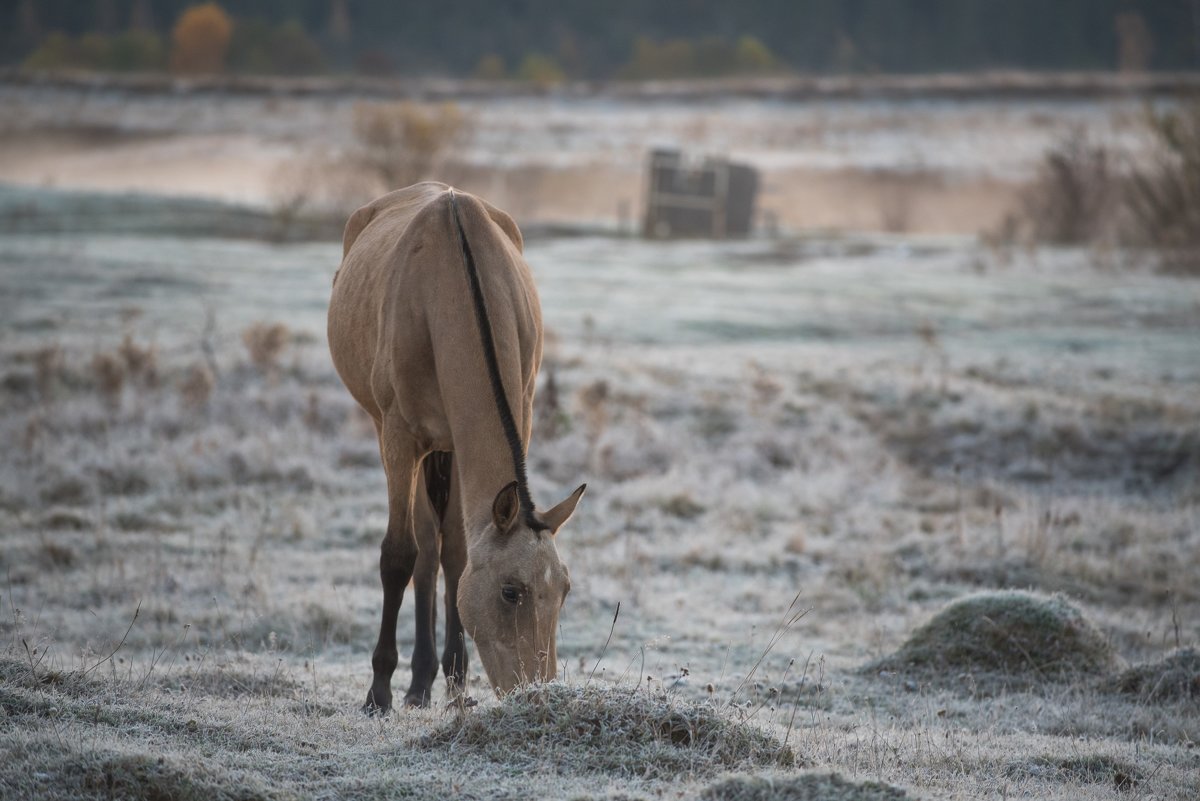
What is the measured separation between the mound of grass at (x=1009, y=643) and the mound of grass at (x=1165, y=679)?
0.23 meters

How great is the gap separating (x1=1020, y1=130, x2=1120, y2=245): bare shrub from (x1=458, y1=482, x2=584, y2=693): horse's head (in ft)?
87.6

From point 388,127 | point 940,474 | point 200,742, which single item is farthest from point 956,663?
point 388,127

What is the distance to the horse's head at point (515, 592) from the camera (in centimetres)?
483

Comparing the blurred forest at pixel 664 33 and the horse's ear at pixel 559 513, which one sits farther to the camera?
the blurred forest at pixel 664 33

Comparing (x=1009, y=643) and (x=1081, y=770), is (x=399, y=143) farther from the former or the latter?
(x=1081, y=770)

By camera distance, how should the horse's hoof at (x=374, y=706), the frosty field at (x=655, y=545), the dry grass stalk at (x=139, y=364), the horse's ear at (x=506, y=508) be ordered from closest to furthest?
the frosty field at (x=655, y=545) → the horse's ear at (x=506, y=508) → the horse's hoof at (x=374, y=706) → the dry grass stalk at (x=139, y=364)

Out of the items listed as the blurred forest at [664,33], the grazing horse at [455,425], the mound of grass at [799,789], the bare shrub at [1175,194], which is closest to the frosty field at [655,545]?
the mound of grass at [799,789]

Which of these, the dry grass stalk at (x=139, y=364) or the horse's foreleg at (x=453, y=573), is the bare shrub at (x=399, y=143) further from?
the horse's foreleg at (x=453, y=573)

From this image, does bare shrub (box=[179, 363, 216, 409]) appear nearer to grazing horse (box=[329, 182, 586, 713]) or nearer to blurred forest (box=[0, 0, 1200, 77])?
grazing horse (box=[329, 182, 586, 713])

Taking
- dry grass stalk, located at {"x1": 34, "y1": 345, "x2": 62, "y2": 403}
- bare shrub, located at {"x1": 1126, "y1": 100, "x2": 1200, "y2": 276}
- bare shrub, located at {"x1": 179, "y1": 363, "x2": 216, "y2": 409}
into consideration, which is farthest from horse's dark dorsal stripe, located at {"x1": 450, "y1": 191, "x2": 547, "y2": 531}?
bare shrub, located at {"x1": 1126, "y1": 100, "x2": 1200, "y2": 276}

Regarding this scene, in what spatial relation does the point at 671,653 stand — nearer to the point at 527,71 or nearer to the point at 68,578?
the point at 68,578

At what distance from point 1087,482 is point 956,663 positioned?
534 cm

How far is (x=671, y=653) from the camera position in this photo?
7543 millimetres

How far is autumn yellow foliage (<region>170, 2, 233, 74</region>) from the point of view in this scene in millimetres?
81750
